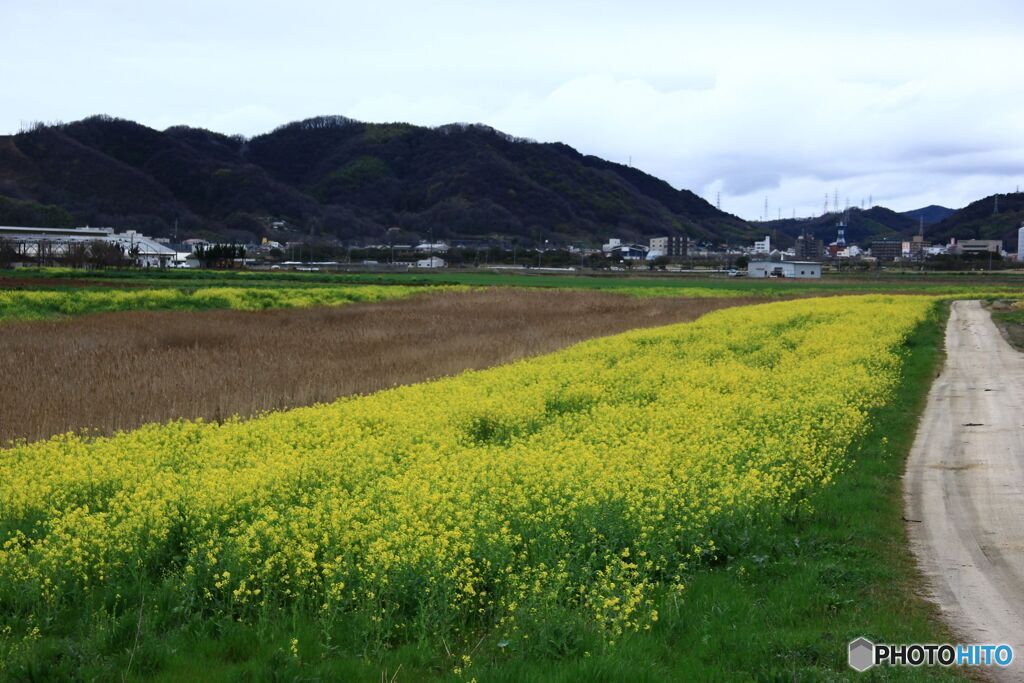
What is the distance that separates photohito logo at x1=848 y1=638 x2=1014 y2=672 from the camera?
240 inches

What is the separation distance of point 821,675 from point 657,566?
1.81 m

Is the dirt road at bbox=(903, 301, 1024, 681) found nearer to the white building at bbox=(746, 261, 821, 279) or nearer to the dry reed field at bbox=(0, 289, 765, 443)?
the dry reed field at bbox=(0, 289, 765, 443)

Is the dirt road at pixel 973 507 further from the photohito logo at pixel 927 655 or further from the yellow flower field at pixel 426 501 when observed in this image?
the yellow flower field at pixel 426 501

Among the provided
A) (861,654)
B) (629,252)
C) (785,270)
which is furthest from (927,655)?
(629,252)

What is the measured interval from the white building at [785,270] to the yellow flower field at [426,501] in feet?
321

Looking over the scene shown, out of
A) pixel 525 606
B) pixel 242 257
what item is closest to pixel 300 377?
pixel 525 606

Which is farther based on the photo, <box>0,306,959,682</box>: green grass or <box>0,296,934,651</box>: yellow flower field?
<box>0,296,934,651</box>: yellow flower field

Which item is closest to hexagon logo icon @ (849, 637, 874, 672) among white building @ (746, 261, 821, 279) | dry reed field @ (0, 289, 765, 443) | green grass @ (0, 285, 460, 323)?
dry reed field @ (0, 289, 765, 443)

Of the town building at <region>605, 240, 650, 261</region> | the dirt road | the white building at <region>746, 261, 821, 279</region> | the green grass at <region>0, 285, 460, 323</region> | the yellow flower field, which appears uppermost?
the town building at <region>605, 240, 650, 261</region>

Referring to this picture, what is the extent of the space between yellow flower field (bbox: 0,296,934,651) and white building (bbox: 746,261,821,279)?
9770 cm

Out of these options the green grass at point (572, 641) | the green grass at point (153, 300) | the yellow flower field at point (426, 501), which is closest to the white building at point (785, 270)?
the green grass at point (153, 300)

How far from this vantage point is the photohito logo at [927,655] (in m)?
6.11

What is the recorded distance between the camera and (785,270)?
11194cm

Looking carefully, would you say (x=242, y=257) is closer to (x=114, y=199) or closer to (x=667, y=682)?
(x=114, y=199)
